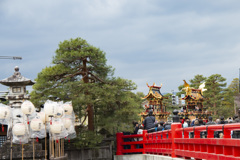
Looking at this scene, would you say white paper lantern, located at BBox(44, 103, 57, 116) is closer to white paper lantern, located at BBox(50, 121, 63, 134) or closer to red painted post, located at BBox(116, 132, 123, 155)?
white paper lantern, located at BBox(50, 121, 63, 134)

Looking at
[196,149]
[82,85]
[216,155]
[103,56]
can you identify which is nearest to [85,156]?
[82,85]

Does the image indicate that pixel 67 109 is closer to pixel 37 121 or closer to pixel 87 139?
pixel 37 121

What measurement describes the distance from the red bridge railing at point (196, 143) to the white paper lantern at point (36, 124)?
14.1 ft

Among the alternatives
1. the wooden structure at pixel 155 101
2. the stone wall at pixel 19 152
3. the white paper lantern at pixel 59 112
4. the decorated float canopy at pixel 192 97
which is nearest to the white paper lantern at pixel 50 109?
the white paper lantern at pixel 59 112

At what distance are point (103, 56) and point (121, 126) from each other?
377cm

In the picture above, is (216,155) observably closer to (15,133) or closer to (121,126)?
(15,133)

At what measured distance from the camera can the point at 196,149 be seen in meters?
7.86

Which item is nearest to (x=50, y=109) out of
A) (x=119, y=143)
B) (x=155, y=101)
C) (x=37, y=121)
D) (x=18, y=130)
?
(x=37, y=121)

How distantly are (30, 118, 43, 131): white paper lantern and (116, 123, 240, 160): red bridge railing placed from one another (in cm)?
430

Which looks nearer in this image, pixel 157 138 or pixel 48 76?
pixel 157 138

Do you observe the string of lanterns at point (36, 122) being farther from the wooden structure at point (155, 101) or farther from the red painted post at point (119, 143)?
the wooden structure at point (155, 101)

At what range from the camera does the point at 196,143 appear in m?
7.66

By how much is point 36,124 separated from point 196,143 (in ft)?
21.5

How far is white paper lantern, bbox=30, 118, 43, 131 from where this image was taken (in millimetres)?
12047
